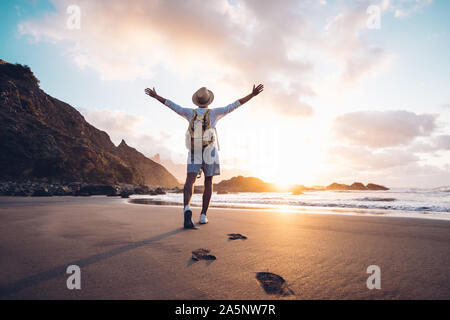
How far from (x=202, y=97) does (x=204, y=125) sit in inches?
22.9

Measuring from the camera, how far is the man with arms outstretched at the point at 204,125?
3904 mm

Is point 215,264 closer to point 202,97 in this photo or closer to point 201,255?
point 201,255

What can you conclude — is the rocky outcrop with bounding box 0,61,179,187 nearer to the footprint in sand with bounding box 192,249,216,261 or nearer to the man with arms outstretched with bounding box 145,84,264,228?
the man with arms outstretched with bounding box 145,84,264,228

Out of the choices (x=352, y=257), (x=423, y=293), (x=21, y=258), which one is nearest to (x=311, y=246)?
(x=352, y=257)

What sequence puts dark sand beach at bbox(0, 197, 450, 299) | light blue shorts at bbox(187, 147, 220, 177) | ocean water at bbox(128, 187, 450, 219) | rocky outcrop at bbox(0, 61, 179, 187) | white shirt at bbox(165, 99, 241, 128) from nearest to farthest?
1. dark sand beach at bbox(0, 197, 450, 299)
2. light blue shorts at bbox(187, 147, 220, 177)
3. white shirt at bbox(165, 99, 241, 128)
4. ocean water at bbox(128, 187, 450, 219)
5. rocky outcrop at bbox(0, 61, 179, 187)

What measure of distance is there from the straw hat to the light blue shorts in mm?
874

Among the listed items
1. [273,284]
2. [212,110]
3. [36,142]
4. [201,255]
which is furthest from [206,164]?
[36,142]

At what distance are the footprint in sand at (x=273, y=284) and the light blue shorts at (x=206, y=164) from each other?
254cm

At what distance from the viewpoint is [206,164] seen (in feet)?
13.0

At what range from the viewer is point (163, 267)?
1.62 meters

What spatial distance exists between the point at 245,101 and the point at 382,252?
2954mm

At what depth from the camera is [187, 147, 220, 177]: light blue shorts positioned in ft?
12.8

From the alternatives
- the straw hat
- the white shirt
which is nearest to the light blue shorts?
the white shirt
